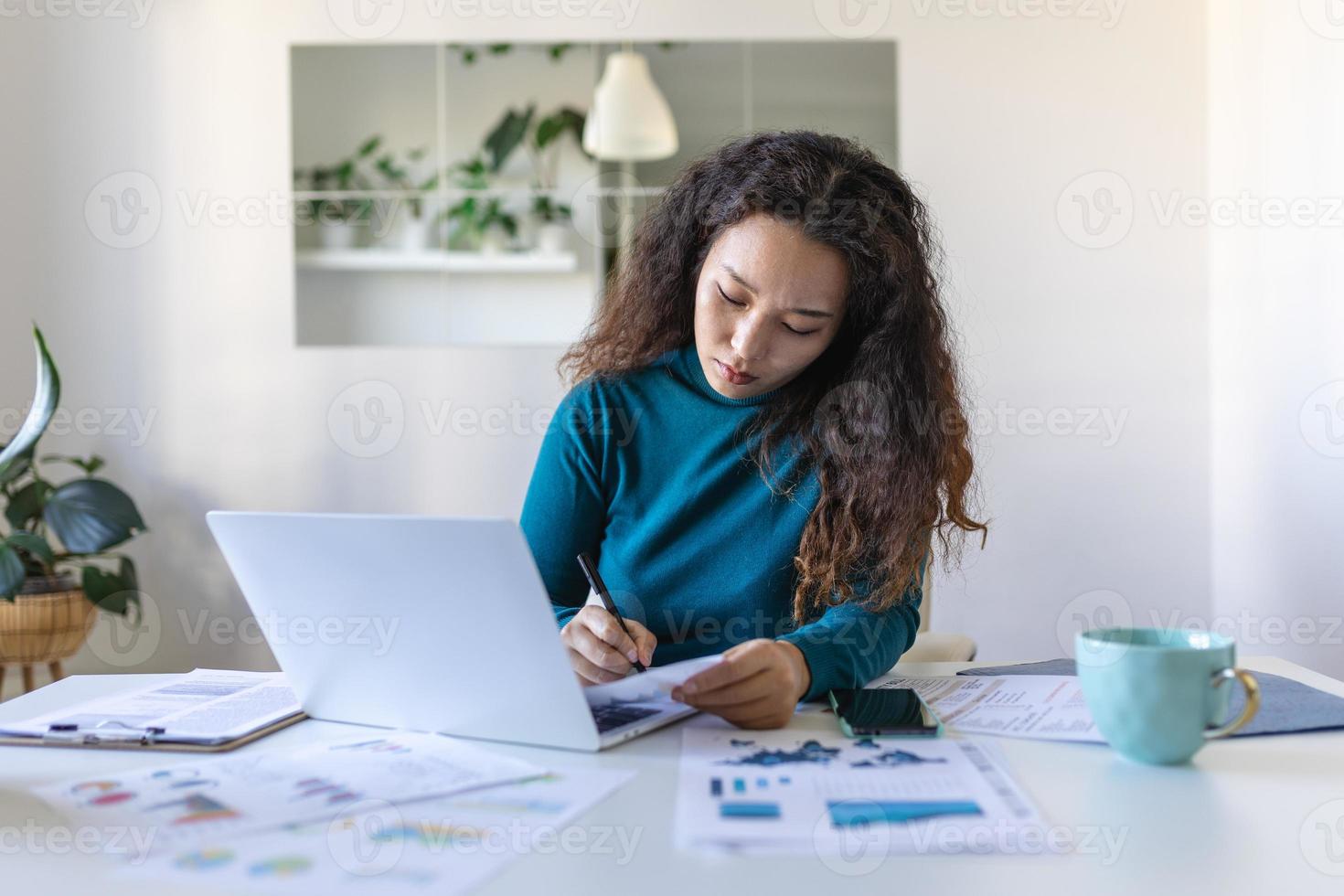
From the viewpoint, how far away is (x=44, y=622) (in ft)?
10.2

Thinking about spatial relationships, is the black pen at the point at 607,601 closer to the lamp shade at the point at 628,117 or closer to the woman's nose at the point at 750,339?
the woman's nose at the point at 750,339

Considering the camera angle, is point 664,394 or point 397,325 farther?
point 397,325

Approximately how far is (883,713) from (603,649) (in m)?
0.28

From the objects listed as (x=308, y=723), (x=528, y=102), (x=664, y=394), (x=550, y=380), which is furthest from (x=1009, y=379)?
(x=308, y=723)

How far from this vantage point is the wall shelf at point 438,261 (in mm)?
3535

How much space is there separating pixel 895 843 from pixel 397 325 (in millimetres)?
3009

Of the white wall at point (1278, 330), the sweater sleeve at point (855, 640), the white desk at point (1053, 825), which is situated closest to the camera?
the white desk at point (1053, 825)

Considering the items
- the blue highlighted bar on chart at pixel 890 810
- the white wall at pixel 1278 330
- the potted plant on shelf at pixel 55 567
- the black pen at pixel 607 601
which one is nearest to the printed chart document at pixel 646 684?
the black pen at pixel 607 601

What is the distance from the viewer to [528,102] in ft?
11.5

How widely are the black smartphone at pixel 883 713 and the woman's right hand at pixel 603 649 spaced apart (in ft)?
0.63

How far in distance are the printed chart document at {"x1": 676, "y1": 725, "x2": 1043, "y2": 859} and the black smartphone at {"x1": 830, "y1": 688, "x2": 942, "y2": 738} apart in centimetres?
1

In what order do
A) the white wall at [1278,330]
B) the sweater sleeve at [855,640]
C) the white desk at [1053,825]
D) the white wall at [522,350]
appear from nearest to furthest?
the white desk at [1053,825]
the sweater sleeve at [855,640]
the white wall at [1278,330]
the white wall at [522,350]

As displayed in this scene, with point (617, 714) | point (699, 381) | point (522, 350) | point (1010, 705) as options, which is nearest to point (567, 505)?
point (699, 381)

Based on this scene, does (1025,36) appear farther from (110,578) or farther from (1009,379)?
(110,578)
